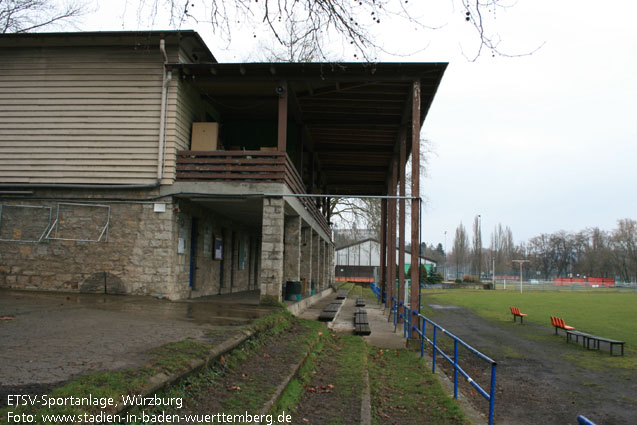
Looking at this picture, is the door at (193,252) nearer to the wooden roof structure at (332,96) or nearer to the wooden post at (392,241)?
the wooden roof structure at (332,96)

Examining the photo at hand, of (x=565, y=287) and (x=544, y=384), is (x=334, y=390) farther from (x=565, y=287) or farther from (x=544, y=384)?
(x=565, y=287)

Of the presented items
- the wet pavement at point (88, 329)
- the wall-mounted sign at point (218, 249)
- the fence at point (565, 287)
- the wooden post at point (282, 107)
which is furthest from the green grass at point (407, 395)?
the fence at point (565, 287)

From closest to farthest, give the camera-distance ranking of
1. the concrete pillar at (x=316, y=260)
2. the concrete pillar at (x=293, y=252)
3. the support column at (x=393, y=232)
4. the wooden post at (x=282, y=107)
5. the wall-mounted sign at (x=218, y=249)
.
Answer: the wooden post at (x=282, y=107)
the concrete pillar at (x=293, y=252)
the wall-mounted sign at (x=218, y=249)
the support column at (x=393, y=232)
the concrete pillar at (x=316, y=260)

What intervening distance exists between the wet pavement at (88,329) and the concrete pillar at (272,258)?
523 millimetres

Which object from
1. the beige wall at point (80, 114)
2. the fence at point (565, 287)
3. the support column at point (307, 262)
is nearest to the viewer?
the beige wall at point (80, 114)

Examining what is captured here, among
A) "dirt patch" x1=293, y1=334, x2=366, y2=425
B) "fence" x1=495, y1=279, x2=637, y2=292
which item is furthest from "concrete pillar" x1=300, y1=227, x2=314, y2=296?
"fence" x1=495, y1=279, x2=637, y2=292

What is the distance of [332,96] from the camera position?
14.3 m

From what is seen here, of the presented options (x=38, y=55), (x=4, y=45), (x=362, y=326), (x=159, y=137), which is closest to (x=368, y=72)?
(x=159, y=137)

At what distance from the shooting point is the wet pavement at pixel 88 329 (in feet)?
14.6

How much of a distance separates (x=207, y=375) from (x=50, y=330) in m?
2.73

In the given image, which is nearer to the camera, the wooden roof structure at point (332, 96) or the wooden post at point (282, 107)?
the wooden roof structure at point (332, 96)

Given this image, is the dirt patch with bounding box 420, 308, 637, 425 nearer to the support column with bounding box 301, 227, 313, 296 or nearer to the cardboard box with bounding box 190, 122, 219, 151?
the support column with bounding box 301, 227, 313, 296

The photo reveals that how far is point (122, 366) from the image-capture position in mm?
4523

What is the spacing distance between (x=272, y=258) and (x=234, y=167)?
261cm
